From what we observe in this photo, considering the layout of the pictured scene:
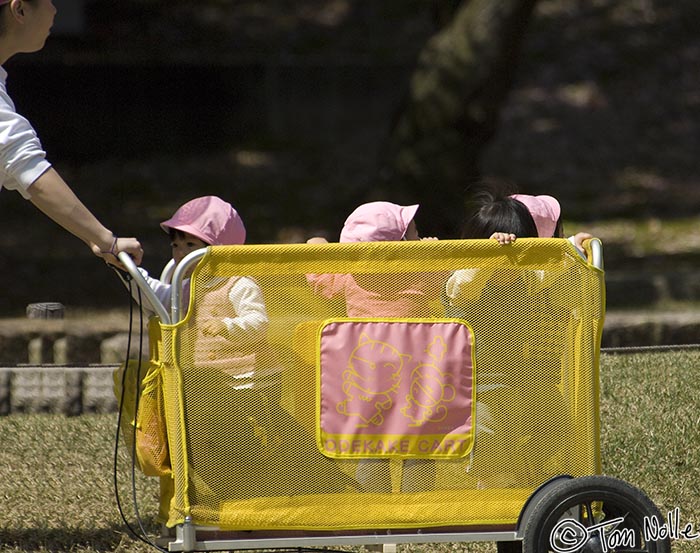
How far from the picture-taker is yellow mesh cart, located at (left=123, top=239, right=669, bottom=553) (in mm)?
3471

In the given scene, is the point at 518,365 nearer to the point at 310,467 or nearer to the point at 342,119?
the point at 310,467

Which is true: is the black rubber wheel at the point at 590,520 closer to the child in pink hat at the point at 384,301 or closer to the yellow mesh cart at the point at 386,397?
the yellow mesh cart at the point at 386,397

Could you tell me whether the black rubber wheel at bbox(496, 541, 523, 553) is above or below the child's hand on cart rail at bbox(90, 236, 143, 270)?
below

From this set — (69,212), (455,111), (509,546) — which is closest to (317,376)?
(69,212)

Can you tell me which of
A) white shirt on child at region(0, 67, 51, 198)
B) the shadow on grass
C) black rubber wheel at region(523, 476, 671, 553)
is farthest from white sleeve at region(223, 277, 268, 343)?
the shadow on grass

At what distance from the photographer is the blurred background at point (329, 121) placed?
10.3 metres

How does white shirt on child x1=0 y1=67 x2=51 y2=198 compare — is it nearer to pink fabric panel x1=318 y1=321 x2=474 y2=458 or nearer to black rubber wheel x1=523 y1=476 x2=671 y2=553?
pink fabric panel x1=318 y1=321 x2=474 y2=458

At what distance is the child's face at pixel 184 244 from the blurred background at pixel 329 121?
539cm

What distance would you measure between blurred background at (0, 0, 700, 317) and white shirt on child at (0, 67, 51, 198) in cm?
611

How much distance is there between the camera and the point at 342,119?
16062 mm

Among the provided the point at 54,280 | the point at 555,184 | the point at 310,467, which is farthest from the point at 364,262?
the point at 555,184

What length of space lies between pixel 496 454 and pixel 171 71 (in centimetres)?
1252

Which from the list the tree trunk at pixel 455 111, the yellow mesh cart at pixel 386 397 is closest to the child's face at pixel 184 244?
the yellow mesh cart at pixel 386 397

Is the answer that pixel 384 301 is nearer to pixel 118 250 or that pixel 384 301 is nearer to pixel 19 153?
pixel 118 250
